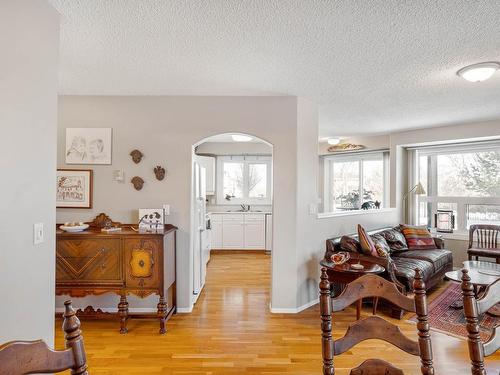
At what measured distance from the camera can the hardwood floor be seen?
7.88 ft

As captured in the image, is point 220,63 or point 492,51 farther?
point 220,63

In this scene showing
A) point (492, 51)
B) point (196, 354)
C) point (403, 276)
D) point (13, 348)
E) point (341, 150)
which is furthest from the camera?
point (341, 150)

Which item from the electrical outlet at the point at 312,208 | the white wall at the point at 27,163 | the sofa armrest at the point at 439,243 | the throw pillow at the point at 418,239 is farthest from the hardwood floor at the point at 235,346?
the sofa armrest at the point at 439,243

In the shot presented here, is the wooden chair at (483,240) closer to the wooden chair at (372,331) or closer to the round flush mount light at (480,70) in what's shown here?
the round flush mount light at (480,70)

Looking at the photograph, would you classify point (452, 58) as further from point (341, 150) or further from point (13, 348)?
point (341, 150)

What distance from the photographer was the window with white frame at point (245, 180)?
707 cm

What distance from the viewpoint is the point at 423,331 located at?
1.19 meters

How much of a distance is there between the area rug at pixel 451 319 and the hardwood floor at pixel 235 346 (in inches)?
7.7

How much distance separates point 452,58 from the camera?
2564mm

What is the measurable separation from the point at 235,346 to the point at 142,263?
1203mm

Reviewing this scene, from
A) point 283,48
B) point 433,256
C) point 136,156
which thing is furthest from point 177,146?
point 433,256

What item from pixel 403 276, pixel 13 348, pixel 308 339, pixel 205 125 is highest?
pixel 205 125

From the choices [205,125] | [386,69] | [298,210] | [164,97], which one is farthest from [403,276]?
[164,97]

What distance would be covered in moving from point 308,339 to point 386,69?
8.74 ft
